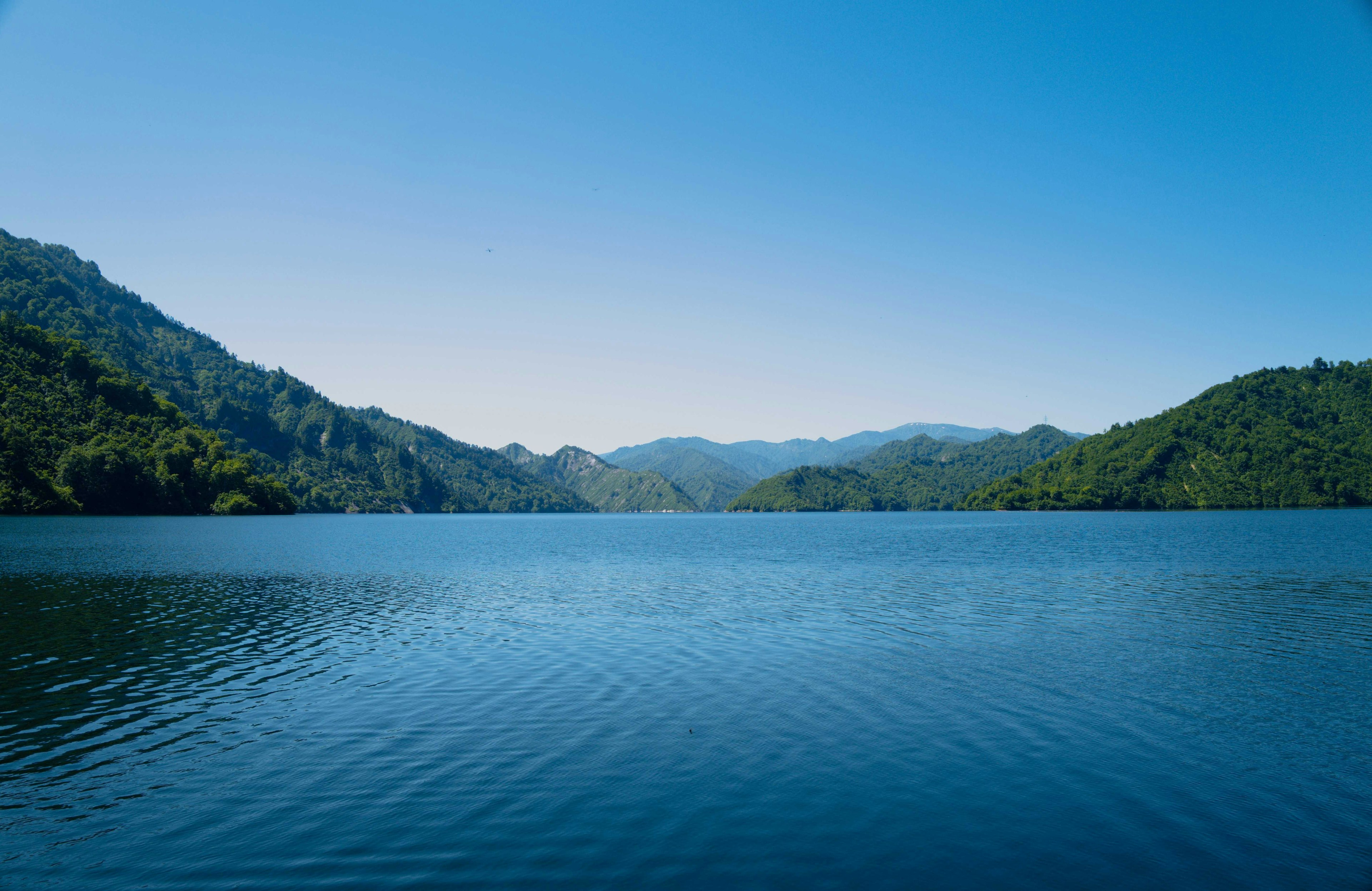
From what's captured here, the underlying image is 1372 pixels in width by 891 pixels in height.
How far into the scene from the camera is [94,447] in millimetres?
145500

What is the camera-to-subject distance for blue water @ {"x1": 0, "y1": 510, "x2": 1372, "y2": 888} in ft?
38.2

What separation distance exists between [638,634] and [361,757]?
54.3ft

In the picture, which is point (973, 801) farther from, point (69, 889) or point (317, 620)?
point (317, 620)

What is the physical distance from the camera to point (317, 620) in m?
34.6

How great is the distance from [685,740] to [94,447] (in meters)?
181

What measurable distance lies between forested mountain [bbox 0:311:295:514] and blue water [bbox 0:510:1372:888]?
125986 mm

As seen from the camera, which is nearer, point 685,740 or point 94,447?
point 685,740

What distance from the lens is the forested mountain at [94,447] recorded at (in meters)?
134

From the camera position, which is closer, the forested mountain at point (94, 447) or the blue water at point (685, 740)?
the blue water at point (685, 740)

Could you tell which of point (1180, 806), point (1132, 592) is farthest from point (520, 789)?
point (1132, 592)

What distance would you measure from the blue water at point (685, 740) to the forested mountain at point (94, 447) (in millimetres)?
125986

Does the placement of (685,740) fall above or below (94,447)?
below

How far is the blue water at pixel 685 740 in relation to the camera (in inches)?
459

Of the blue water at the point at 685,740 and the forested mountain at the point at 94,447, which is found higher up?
the forested mountain at the point at 94,447
